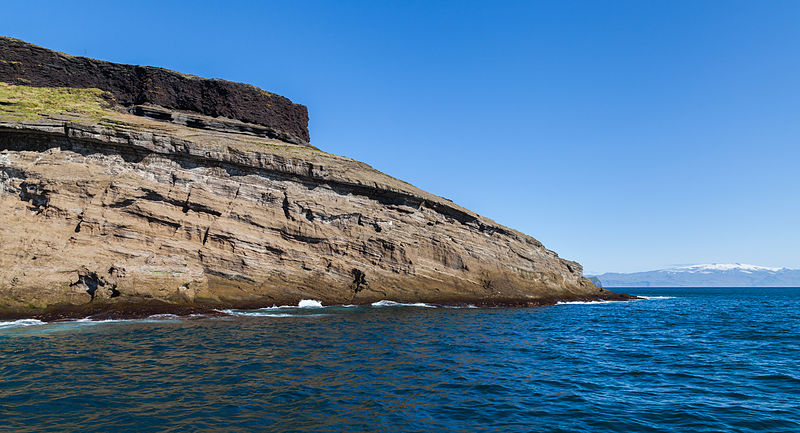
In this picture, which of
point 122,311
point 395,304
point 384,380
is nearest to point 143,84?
point 122,311

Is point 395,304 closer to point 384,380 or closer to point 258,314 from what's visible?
point 258,314

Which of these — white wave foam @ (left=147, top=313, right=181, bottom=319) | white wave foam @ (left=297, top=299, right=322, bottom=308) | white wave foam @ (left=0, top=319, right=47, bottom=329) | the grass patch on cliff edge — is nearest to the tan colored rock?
white wave foam @ (left=297, top=299, right=322, bottom=308)

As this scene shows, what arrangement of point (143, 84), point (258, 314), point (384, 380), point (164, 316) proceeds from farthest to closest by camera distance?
point (143, 84), point (258, 314), point (164, 316), point (384, 380)

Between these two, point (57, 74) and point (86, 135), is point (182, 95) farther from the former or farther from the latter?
point (86, 135)

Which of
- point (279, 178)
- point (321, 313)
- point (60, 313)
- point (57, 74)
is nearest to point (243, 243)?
point (279, 178)

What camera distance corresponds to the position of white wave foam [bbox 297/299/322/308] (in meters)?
37.8

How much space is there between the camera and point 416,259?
149 ft

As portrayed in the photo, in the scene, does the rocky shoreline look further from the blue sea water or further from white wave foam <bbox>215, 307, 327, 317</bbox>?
the blue sea water

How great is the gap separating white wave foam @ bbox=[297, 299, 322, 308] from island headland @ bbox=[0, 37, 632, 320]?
2.32ft

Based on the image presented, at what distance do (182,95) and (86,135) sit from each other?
2100 centimetres

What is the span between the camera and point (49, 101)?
1673 inches

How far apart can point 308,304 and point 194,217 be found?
12.9 metres

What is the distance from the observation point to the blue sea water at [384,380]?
9711mm

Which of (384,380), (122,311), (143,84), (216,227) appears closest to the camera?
(384,380)
